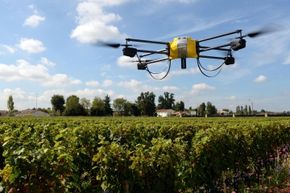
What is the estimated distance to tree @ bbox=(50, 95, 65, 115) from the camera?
129 metres

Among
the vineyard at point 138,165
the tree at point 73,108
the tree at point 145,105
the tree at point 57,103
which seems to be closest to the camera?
the vineyard at point 138,165

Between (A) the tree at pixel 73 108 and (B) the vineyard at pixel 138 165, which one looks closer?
(B) the vineyard at pixel 138 165

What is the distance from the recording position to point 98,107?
116375 millimetres

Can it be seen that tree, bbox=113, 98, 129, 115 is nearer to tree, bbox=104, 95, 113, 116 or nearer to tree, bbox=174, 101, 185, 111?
tree, bbox=104, 95, 113, 116

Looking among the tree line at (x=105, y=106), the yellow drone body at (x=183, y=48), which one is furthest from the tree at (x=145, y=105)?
the yellow drone body at (x=183, y=48)

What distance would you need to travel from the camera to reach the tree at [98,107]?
373 ft

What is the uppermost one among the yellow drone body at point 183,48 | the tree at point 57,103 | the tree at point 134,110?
the tree at point 57,103

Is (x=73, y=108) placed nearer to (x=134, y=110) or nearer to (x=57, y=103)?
(x=134, y=110)

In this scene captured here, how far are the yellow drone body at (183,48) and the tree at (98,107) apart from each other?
318ft

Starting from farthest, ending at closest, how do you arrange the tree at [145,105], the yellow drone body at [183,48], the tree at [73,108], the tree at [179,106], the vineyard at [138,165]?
the tree at [179,106], the tree at [145,105], the tree at [73,108], the yellow drone body at [183,48], the vineyard at [138,165]

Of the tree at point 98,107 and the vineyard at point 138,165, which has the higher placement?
the tree at point 98,107

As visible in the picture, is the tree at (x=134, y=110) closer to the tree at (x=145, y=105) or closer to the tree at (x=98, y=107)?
the tree at (x=145, y=105)

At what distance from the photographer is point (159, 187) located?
18.0 feet

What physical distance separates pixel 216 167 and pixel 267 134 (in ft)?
16.9
